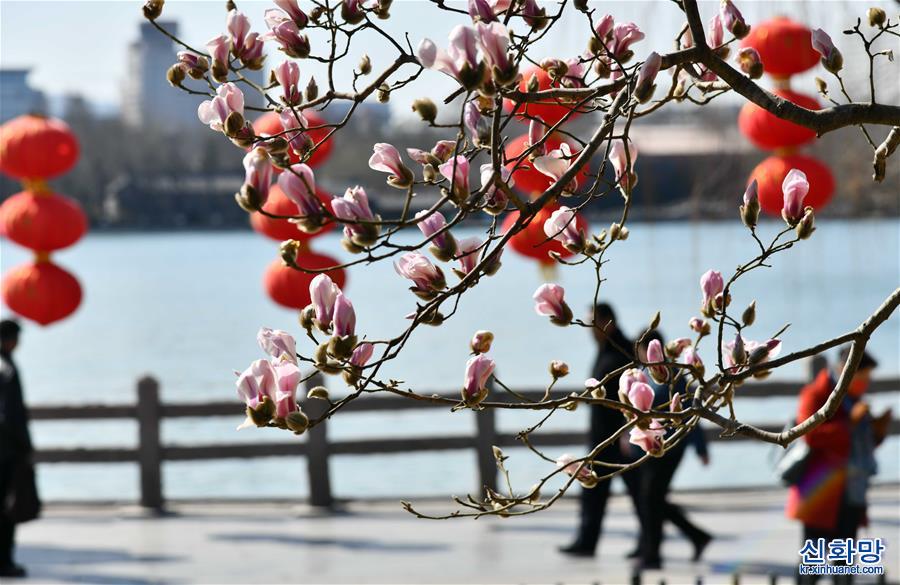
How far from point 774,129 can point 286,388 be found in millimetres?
4241

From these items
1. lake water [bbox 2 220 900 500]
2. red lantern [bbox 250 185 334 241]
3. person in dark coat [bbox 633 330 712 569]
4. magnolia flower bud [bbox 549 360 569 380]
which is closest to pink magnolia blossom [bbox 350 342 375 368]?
magnolia flower bud [bbox 549 360 569 380]

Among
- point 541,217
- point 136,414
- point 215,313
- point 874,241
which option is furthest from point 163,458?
point 215,313

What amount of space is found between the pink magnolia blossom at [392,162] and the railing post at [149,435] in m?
7.85

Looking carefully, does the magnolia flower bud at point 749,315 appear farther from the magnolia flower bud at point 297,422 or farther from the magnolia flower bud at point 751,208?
the magnolia flower bud at point 297,422

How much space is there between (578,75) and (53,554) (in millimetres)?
6978

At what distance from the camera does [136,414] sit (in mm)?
9820

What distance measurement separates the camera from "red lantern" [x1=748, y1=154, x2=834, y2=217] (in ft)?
18.2

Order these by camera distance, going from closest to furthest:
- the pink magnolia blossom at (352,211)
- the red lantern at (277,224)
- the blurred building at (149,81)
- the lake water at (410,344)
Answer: the pink magnolia blossom at (352,211), the red lantern at (277,224), the lake water at (410,344), the blurred building at (149,81)

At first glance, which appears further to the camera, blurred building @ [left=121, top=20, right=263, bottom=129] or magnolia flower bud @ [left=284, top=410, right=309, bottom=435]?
blurred building @ [left=121, top=20, right=263, bottom=129]

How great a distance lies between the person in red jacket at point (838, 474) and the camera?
6523 millimetres

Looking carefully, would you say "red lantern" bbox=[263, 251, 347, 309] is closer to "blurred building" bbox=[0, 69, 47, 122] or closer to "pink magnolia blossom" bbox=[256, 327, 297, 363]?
"pink magnolia blossom" bbox=[256, 327, 297, 363]

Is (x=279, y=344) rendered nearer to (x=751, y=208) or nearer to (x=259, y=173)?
(x=259, y=173)

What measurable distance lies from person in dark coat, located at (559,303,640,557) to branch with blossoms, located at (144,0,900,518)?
12.9 feet

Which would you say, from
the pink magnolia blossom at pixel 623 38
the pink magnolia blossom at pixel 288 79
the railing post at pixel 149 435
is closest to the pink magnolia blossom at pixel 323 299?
the pink magnolia blossom at pixel 288 79
